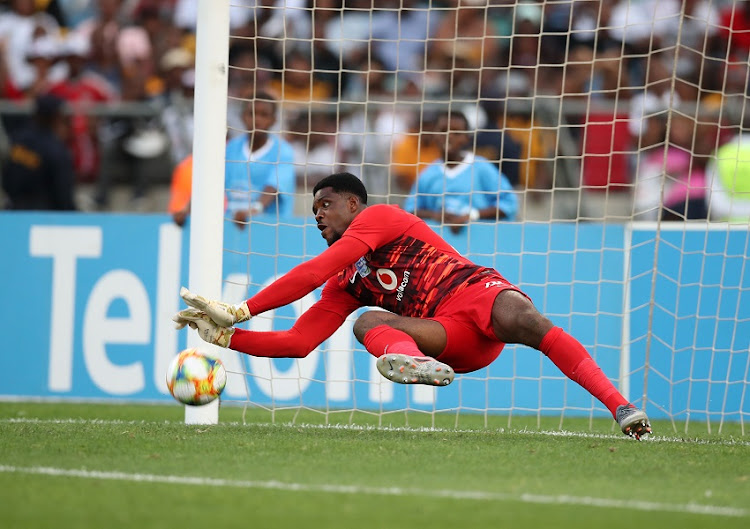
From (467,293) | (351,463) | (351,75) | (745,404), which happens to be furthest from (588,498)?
(351,75)

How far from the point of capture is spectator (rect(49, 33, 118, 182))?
41.0ft

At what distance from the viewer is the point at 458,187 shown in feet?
30.1

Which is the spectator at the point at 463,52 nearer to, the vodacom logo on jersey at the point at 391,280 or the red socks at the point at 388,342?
the vodacom logo on jersey at the point at 391,280

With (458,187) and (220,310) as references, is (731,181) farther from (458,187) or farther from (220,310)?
(220,310)

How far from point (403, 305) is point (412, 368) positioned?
1.02 m

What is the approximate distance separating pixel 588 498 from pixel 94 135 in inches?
367

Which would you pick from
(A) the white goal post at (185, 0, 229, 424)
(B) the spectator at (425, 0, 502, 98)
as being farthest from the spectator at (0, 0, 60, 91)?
(A) the white goal post at (185, 0, 229, 424)

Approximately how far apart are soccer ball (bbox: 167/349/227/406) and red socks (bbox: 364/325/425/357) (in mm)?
841

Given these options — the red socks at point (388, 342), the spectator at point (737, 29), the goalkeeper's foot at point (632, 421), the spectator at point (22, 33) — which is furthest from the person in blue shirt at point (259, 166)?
the spectator at point (737, 29)

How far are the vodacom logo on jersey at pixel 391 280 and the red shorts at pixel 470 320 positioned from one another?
0.85 ft

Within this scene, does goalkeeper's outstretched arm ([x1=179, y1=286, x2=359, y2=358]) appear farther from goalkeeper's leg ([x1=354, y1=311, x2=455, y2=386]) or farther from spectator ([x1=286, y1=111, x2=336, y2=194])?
spectator ([x1=286, y1=111, x2=336, y2=194])

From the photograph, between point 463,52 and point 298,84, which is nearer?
point 463,52

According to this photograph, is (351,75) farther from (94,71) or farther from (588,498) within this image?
(588,498)

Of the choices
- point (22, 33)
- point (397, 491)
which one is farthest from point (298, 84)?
Answer: point (397, 491)
